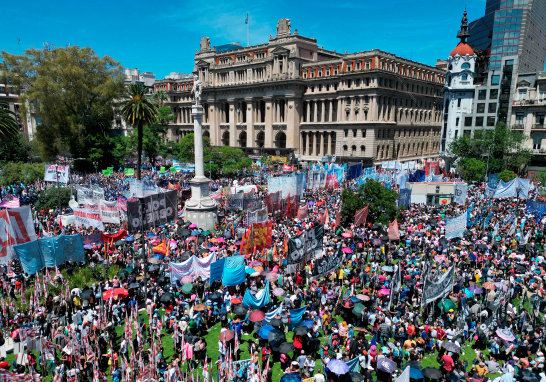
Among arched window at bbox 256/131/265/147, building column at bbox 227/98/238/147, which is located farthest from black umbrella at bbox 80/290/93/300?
building column at bbox 227/98/238/147

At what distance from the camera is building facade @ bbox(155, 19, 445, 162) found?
67312mm

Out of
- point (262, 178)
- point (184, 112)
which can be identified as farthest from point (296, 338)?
point (184, 112)

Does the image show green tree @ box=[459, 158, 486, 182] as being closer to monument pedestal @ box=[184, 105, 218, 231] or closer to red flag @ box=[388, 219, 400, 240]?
red flag @ box=[388, 219, 400, 240]

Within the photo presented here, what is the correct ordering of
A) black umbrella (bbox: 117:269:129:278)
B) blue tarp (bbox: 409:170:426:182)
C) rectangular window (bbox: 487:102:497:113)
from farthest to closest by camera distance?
rectangular window (bbox: 487:102:497:113)
blue tarp (bbox: 409:170:426:182)
black umbrella (bbox: 117:269:129:278)

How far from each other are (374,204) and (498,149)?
31.5 m

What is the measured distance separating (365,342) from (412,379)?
2.44 meters

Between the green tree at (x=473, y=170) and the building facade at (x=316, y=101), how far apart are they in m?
18.9

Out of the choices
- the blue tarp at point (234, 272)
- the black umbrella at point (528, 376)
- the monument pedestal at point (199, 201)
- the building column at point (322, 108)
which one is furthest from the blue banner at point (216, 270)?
the building column at point (322, 108)

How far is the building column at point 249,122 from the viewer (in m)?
82.2

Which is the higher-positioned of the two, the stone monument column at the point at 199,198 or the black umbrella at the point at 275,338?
the stone monument column at the point at 199,198

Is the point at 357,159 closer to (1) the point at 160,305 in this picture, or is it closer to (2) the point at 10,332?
(1) the point at 160,305

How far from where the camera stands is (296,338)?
14.4 meters

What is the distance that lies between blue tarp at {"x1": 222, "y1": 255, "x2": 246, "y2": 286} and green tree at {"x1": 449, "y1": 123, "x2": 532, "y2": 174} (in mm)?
40790

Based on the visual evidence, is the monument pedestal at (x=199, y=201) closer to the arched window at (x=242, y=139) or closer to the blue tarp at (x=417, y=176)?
the blue tarp at (x=417, y=176)
